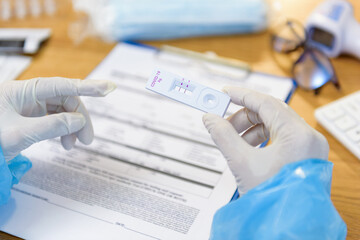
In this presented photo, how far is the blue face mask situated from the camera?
31.7 inches

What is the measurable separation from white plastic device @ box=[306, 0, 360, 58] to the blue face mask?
11cm

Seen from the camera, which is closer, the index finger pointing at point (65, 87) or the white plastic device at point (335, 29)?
the index finger pointing at point (65, 87)

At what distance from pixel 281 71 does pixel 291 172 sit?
1.17ft

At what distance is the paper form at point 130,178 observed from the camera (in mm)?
522

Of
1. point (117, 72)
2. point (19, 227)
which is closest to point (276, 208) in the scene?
point (19, 227)

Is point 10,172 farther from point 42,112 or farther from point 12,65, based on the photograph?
point 12,65

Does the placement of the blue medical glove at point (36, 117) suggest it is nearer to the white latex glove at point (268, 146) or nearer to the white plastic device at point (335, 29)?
the white latex glove at point (268, 146)

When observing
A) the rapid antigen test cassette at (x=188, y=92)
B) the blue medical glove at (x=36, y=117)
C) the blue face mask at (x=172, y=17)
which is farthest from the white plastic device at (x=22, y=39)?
the rapid antigen test cassette at (x=188, y=92)

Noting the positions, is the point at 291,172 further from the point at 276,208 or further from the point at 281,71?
the point at 281,71

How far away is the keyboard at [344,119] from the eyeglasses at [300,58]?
6 centimetres

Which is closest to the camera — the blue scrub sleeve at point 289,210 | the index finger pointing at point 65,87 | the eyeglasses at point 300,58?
the blue scrub sleeve at point 289,210

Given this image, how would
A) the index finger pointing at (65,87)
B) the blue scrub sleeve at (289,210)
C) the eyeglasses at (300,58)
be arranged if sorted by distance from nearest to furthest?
the blue scrub sleeve at (289,210) → the index finger pointing at (65,87) → the eyeglasses at (300,58)

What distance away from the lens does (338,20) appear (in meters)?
0.75

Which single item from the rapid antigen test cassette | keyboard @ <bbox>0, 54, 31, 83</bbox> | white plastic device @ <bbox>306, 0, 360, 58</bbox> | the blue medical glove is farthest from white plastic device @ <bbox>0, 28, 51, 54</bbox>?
white plastic device @ <bbox>306, 0, 360, 58</bbox>
